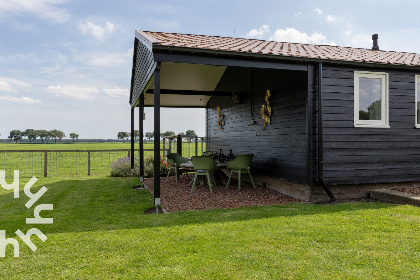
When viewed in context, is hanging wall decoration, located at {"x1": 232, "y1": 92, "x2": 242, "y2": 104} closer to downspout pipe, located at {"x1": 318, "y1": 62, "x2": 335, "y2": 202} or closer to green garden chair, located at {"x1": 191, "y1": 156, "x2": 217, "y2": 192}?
green garden chair, located at {"x1": 191, "y1": 156, "x2": 217, "y2": 192}

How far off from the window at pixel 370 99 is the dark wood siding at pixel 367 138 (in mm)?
103

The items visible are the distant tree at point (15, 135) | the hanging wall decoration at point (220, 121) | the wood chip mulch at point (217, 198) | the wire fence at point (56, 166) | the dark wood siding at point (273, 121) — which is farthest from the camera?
the distant tree at point (15, 135)

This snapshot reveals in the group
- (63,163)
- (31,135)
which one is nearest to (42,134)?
(31,135)

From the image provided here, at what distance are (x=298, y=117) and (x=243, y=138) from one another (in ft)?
9.58

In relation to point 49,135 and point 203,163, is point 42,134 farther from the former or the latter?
point 203,163

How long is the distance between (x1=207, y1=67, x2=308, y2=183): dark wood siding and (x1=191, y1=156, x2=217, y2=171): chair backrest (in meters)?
1.43

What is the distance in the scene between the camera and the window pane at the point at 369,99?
256 inches

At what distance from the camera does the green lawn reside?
9.12ft

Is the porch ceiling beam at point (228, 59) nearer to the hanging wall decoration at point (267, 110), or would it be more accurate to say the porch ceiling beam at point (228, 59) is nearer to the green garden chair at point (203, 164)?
the hanging wall decoration at point (267, 110)

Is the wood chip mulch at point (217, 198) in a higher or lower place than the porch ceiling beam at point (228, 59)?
lower

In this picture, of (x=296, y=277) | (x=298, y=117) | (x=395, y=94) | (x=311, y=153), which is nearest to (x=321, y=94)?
(x=298, y=117)

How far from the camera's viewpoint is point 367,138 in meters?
6.48

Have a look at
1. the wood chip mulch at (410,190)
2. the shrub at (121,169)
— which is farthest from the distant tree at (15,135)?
the wood chip mulch at (410,190)

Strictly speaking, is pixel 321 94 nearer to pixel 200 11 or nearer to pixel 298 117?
pixel 298 117
